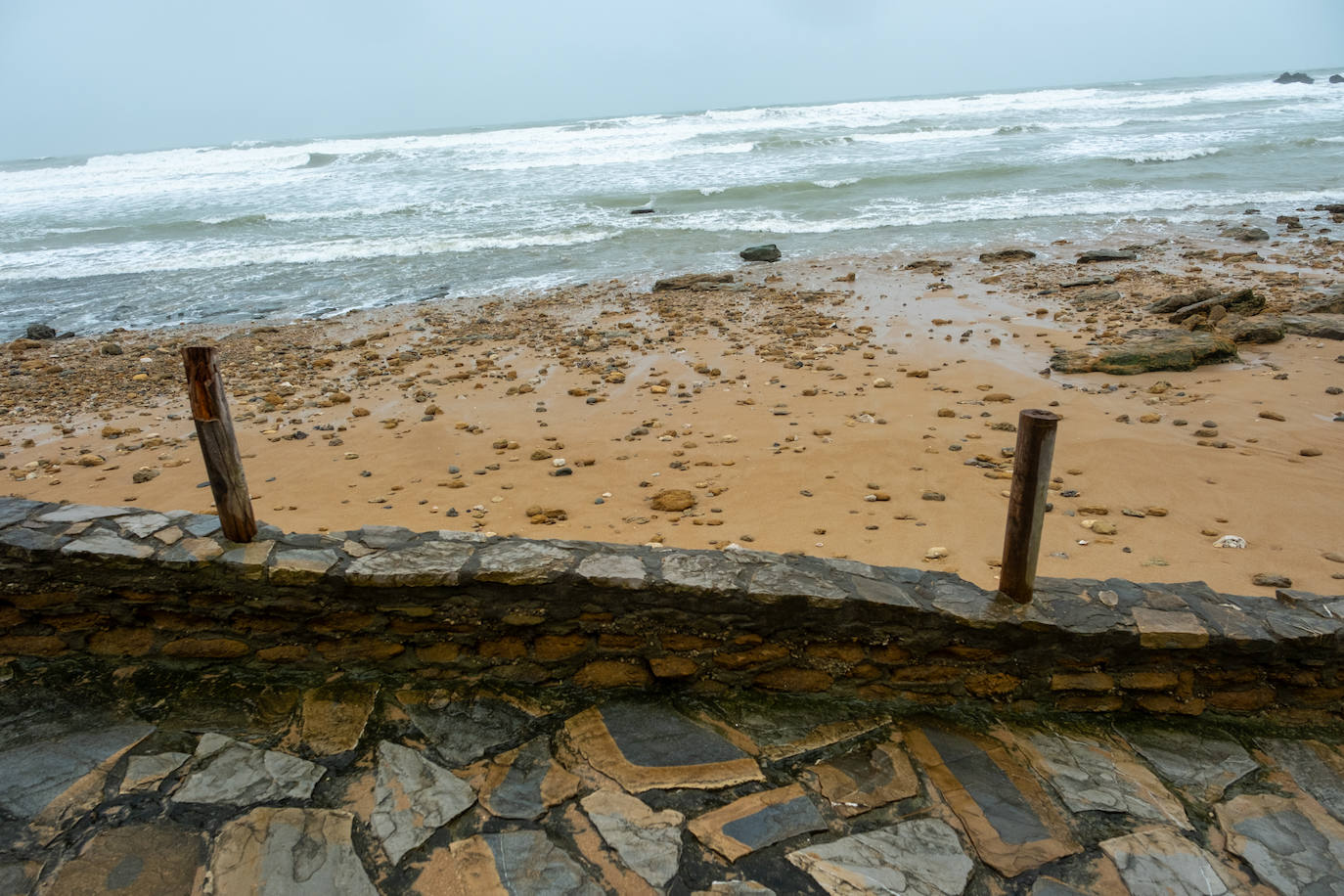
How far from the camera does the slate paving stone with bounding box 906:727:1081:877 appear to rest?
266 centimetres

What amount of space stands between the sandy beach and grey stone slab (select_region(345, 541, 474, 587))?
155 cm

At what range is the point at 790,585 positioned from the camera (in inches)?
127

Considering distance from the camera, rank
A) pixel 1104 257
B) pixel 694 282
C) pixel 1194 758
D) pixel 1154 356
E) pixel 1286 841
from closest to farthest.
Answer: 1. pixel 1286 841
2. pixel 1194 758
3. pixel 1154 356
4. pixel 694 282
5. pixel 1104 257

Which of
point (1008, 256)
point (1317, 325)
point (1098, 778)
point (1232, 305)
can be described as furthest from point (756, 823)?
point (1008, 256)

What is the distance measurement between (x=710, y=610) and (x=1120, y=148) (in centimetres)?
2931

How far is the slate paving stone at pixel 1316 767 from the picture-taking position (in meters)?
2.88

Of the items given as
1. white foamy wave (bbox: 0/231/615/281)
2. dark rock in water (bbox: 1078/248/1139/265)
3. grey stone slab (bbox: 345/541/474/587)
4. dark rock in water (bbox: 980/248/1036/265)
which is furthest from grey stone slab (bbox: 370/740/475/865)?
white foamy wave (bbox: 0/231/615/281)

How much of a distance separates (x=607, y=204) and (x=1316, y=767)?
2104 centimetres

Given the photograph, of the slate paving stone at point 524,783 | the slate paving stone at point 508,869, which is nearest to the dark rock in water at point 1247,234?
the slate paving stone at point 524,783

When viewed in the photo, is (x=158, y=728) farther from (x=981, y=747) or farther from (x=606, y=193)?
(x=606, y=193)

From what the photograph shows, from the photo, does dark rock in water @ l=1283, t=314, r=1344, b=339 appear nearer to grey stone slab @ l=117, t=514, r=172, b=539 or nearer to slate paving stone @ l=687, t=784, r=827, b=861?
slate paving stone @ l=687, t=784, r=827, b=861

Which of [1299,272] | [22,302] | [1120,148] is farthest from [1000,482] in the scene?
[1120,148]

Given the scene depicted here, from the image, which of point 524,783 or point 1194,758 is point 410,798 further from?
point 1194,758

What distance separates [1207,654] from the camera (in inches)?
123
